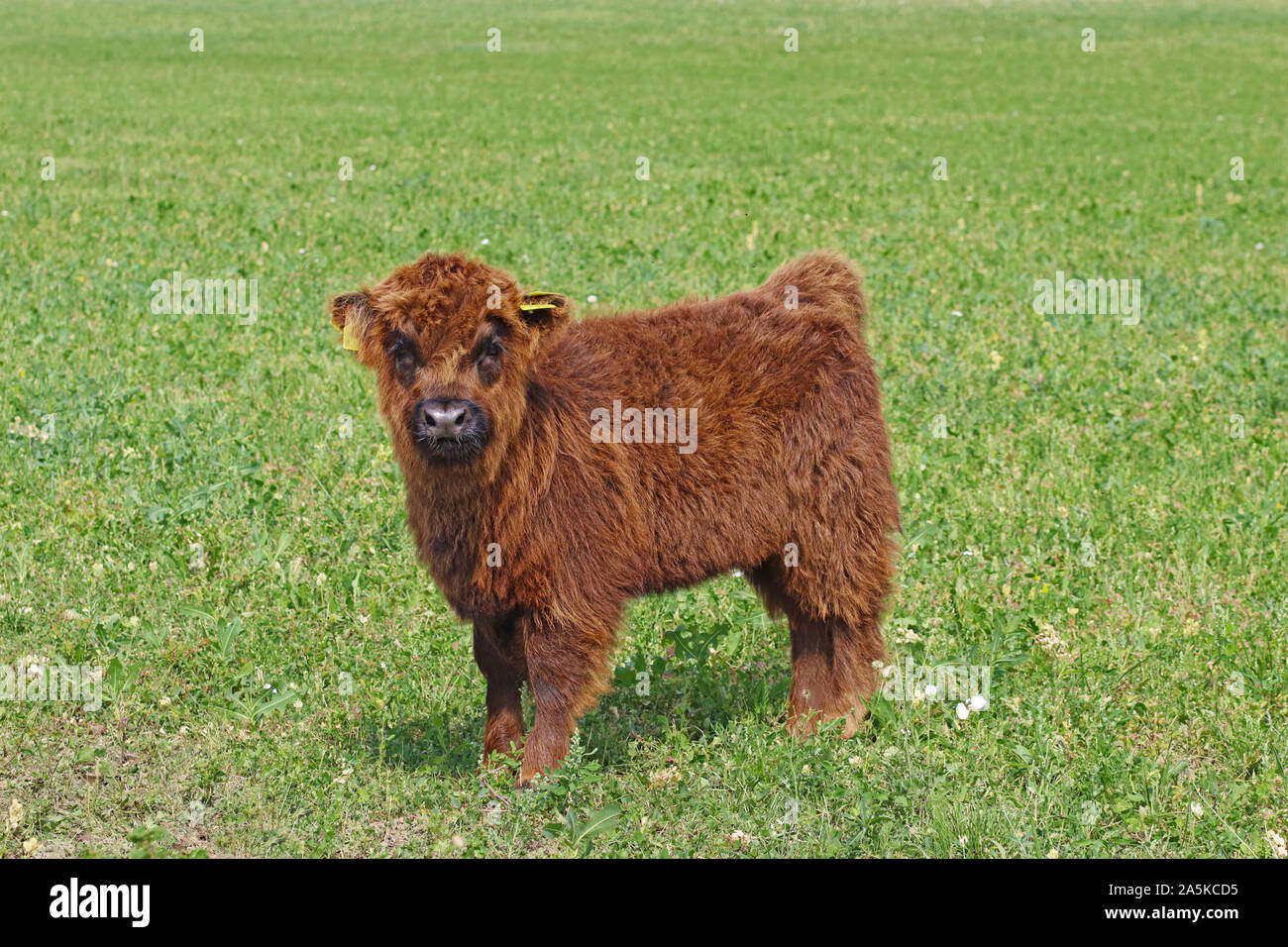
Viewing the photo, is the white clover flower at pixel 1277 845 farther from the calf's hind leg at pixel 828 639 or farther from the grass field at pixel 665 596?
the calf's hind leg at pixel 828 639

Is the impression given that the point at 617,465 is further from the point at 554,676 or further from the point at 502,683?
the point at 502,683

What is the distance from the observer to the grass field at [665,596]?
18.2 feet

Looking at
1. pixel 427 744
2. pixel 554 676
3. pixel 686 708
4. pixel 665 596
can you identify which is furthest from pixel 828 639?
pixel 427 744

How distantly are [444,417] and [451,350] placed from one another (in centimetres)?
28

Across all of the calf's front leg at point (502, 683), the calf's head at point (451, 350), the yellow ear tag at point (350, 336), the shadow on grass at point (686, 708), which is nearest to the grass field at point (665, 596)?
the shadow on grass at point (686, 708)

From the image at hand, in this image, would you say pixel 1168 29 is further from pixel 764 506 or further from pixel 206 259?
pixel 764 506

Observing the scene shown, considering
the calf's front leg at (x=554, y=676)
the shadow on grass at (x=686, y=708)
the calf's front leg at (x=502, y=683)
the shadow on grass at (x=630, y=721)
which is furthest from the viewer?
the shadow on grass at (x=686, y=708)

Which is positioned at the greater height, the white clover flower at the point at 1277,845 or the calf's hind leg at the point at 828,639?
the calf's hind leg at the point at 828,639

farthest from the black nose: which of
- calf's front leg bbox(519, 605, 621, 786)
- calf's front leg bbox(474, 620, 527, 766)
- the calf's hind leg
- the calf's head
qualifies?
the calf's hind leg

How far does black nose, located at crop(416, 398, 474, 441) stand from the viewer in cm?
530

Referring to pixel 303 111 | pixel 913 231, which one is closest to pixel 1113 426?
pixel 913 231

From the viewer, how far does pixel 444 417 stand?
5.29 metres

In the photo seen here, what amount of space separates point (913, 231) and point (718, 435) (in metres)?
12.6

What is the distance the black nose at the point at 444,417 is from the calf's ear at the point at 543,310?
476mm
